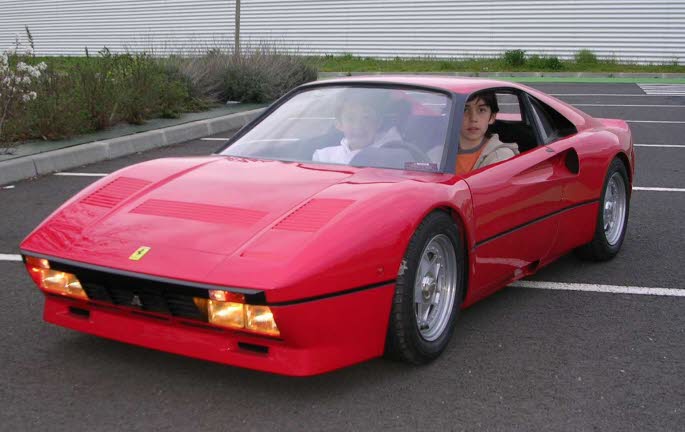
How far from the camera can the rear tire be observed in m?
5.36

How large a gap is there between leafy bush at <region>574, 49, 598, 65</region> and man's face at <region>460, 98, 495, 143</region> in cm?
1966

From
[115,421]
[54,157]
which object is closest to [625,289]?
[115,421]

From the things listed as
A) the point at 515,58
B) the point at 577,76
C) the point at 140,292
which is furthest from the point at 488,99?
the point at 515,58

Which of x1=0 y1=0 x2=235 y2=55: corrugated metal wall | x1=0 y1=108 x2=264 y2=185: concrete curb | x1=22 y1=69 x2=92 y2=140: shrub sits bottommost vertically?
x1=0 y1=0 x2=235 y2=55: corrugated metal wall

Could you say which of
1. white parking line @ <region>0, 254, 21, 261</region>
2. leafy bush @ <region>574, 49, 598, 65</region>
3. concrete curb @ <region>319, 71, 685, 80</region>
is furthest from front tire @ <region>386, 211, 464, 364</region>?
leafy bush @ <region>574, 49, 598, 65</region>

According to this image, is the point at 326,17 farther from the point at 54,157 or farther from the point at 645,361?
the point at 645,361

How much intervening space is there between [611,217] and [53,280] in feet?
12.2

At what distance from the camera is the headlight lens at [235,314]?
120 inches

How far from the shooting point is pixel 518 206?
171 inches

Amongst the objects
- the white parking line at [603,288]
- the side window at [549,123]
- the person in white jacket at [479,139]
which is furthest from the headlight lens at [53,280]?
the side window at [549,123]

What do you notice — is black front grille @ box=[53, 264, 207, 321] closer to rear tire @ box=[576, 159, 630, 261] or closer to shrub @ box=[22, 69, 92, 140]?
rear tire @ box=[576, 159, 630, 261]

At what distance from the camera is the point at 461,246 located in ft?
12.8

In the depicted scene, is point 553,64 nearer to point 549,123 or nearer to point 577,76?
point 577,76

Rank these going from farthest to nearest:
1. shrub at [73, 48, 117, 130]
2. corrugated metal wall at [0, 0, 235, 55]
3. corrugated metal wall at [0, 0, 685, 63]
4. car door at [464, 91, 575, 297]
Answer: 1. corrugated metal wall at [0, 0, 235, 55]
2. corrugated metal wall at [0, 0, 685, 63]
3. shrub at [73, 48, 117, 130]
4. car door at [464, 91, 575, 297]
